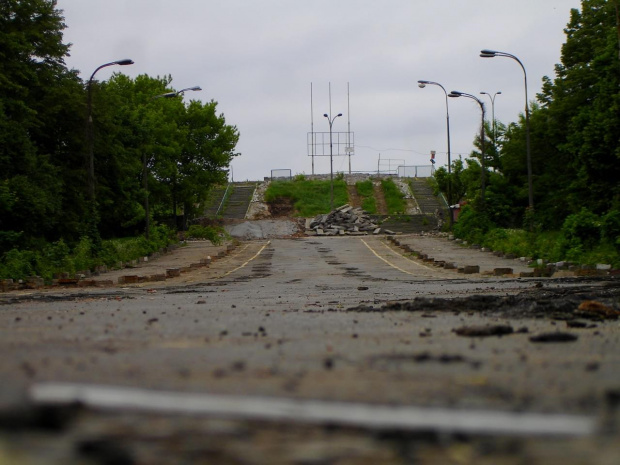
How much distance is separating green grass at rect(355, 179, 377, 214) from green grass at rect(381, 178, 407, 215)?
1.50 m

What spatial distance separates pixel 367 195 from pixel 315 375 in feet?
294

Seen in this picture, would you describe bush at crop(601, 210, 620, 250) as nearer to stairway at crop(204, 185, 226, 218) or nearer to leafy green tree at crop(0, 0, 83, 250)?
leafy green tree at crop(0, 0, 83, 250)

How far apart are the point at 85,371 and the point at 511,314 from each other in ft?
19.3

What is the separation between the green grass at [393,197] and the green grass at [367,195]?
4.91 ft

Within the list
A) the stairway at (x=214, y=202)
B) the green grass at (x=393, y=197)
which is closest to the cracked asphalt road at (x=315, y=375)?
the stairway at (x=214, y=202)

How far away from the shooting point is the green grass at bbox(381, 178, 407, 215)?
284ft

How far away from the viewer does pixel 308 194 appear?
93.9 m

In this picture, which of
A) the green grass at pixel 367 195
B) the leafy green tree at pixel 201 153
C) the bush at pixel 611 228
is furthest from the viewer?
the green grass at pixel 367 195

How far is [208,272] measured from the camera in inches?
1310

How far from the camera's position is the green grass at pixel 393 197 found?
8656cm

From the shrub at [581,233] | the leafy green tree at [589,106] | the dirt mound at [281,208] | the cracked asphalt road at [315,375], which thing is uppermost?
the leafy green tree at [589,106]

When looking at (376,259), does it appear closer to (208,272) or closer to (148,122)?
(208,272)

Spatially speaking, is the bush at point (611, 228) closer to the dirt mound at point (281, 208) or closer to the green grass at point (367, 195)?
the green grass at point (367, 195)

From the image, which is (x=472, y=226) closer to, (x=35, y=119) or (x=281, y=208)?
(x=35, y=119)
